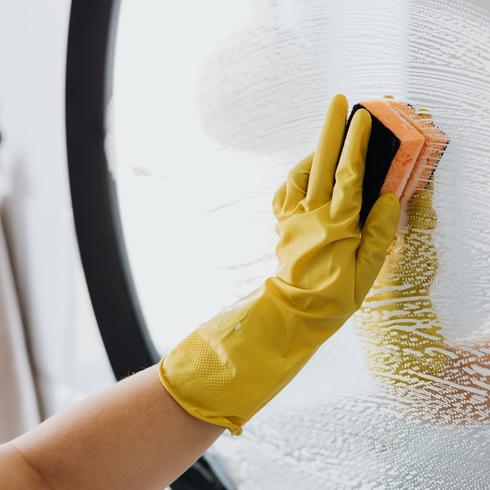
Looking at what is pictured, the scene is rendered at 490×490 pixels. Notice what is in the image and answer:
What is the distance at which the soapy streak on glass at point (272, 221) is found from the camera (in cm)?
57

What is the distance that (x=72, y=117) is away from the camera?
992 mm

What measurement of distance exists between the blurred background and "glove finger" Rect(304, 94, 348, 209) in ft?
0.23

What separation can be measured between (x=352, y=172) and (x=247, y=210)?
0.79ft

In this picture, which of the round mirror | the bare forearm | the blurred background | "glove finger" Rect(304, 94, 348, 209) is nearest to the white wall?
the blurred background

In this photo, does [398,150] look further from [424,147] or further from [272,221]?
[272,221]

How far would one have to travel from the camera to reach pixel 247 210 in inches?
30.5

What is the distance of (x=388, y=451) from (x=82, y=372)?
2.22 feet

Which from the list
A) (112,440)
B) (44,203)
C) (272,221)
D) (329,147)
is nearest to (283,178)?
(272,221)

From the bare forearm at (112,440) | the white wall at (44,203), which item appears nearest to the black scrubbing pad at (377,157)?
the bare forearm at (112,440)

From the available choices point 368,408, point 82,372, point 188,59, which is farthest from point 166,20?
point 82,372

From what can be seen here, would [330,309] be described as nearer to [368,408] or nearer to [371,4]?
[368,408]

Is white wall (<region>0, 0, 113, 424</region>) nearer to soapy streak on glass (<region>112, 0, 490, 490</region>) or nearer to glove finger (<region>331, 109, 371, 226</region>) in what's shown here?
soapy streak on glass (<region>112, 0, 490, 490</region>)

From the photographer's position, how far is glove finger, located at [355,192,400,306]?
1.84ft

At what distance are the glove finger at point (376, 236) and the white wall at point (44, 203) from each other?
0.64 m
